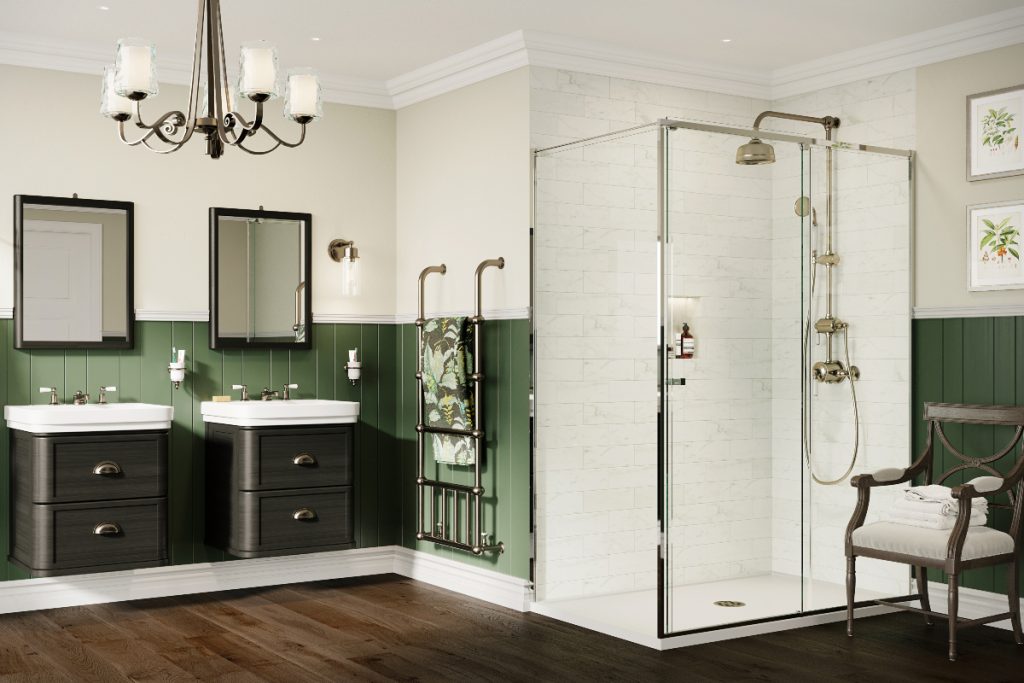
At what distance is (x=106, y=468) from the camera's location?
5.01 m

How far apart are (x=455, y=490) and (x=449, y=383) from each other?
1.84 feet

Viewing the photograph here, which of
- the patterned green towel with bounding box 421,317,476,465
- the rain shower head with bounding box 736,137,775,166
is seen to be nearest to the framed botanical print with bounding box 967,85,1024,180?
the rain shower head with bounding box 736,137,775,166

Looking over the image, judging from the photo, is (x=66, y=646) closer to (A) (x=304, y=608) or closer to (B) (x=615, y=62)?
(A) (x=304, y=608)

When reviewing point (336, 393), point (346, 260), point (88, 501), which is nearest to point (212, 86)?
point (88, 501)

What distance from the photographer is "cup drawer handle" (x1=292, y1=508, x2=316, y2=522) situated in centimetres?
546

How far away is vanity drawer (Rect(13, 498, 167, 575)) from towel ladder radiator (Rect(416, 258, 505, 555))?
4.33 feet

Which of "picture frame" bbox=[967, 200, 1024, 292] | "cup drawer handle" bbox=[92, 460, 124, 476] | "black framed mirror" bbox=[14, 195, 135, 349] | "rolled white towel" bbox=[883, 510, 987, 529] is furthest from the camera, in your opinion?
"black framed mirror" bbox=[14, 195, 135, 349]

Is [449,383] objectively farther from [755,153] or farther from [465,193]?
[755,153]

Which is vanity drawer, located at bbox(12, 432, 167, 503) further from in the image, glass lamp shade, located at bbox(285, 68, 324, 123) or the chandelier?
glass lamp shade, located at bbox(285, 68, 324, 123)

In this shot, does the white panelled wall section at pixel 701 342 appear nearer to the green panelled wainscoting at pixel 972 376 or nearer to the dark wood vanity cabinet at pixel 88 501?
the green panelled wainscoting at pixel 972 376

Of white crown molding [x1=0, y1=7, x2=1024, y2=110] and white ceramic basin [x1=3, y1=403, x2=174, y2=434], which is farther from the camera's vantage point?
white crown molding [x1=0, y1=7, x2=1024, y2=110]

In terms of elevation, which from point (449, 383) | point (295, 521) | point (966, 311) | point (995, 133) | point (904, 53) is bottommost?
point (295, 521)

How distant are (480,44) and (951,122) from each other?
7.04 ft

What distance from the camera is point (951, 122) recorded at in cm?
513
